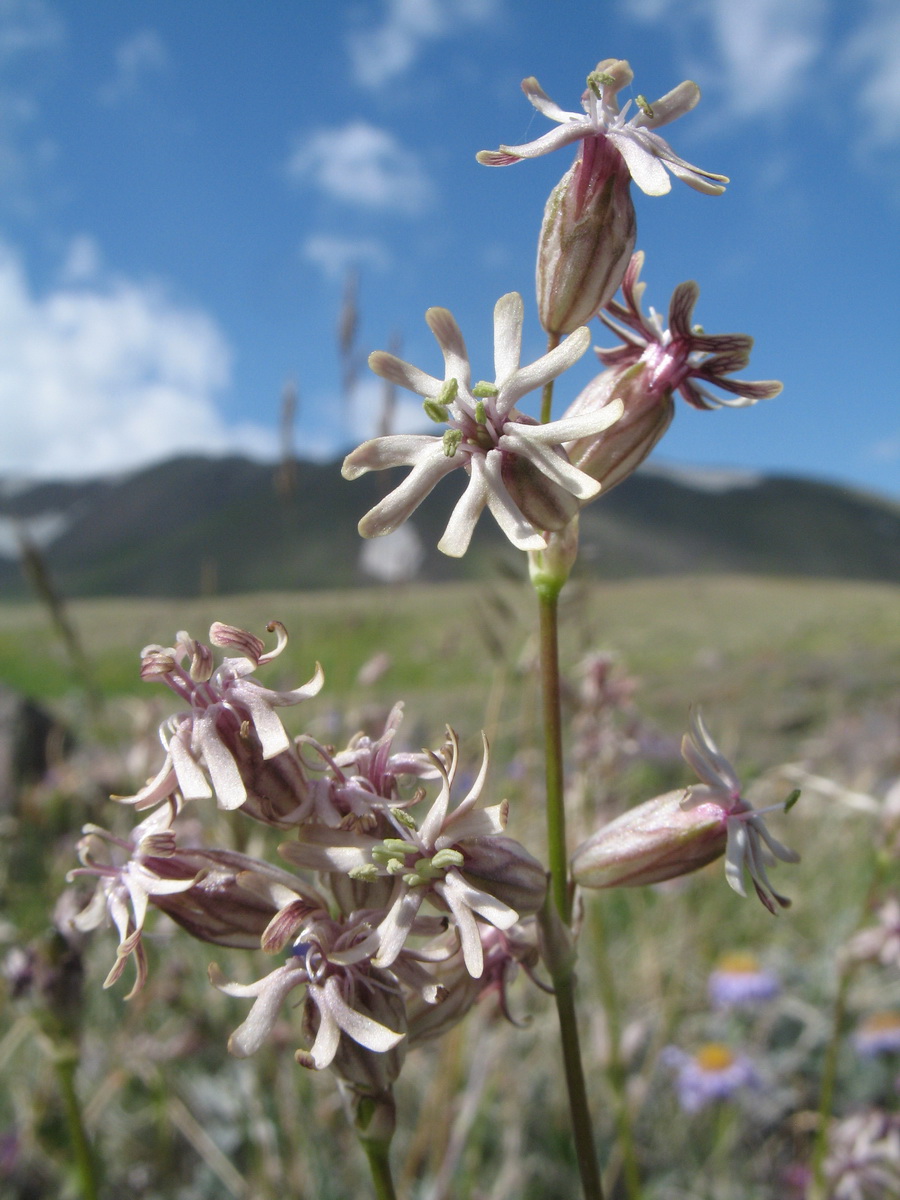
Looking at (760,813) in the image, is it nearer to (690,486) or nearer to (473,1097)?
(473,1097)

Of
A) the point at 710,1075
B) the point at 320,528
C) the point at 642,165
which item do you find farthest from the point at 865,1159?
the point at 320,528

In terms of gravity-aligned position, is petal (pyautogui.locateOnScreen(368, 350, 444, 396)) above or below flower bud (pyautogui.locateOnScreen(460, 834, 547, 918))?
above

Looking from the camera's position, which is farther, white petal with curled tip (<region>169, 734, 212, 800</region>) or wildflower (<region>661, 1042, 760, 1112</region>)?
wildflower (<region>661, 1042, 760, 1112</region>)

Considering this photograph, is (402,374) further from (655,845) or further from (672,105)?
(655,845)

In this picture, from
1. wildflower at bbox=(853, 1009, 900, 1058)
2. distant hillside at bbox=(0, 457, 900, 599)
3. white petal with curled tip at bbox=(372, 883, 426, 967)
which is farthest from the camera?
distant hillside at bbox=(0, 457, 900, 599)

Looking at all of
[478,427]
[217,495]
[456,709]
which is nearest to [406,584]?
[478,427]


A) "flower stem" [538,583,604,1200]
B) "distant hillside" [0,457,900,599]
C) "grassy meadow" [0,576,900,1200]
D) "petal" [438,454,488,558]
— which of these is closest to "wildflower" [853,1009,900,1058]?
"grassy meadow" [0,576,900,1200]

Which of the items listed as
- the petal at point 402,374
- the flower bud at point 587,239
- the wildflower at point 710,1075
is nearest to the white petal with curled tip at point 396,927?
the petal at point 402,374

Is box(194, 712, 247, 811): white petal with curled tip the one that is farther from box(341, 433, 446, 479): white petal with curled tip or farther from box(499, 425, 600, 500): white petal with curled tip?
box(499, 425, 600, 500): white petal with curled tip
